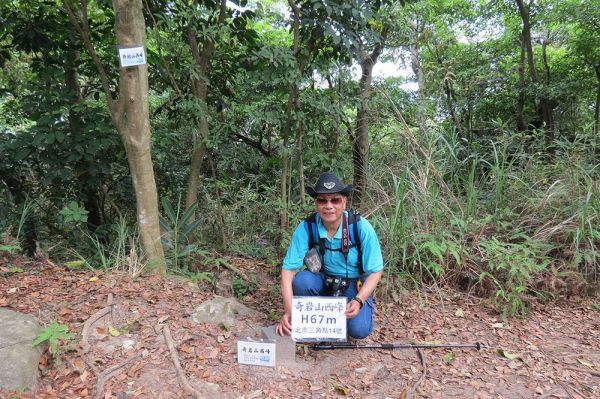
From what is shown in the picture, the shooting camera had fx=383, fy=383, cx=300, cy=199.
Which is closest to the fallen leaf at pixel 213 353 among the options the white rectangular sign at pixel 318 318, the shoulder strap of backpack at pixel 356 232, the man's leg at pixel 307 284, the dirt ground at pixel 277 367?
the dirt ground at pixel 277 367

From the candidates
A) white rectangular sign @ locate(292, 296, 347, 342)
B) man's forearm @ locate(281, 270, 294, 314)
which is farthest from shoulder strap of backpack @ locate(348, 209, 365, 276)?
man's forearm @ locate(281, 270, 294, 314)

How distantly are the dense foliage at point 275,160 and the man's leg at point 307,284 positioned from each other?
2.92ft

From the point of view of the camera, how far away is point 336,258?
2.65 meters

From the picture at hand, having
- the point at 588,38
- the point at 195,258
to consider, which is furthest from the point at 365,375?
the point at 588,38

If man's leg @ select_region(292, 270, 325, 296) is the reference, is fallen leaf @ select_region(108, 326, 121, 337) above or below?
below

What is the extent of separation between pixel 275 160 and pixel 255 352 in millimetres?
2534

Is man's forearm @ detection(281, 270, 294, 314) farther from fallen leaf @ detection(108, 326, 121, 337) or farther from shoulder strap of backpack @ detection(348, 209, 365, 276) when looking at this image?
fallen leaf @ detection(108, 326, 121, 337)

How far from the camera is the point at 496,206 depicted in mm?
3908

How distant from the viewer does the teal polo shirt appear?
8.30ft

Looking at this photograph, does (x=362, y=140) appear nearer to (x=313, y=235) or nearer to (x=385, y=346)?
(x=313, y=235)

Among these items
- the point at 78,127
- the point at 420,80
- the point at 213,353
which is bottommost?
the point at 213,353

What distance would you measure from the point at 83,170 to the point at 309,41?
99.6 inches

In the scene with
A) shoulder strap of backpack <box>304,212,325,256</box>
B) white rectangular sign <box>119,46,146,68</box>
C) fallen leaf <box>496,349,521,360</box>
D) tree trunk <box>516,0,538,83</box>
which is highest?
tree trunk <box>516,0,538,83</box>

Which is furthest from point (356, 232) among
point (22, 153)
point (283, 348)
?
point (22, 153)
